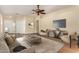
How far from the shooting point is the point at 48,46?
1.54 m

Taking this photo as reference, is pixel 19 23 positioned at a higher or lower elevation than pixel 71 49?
higher

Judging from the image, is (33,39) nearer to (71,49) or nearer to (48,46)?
(48,46)

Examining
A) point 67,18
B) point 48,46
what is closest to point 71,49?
point 48,46

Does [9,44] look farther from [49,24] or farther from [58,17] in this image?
[58,17]

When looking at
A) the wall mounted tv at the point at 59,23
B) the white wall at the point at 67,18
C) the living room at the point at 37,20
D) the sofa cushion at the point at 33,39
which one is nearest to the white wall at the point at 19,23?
the living room at the point at 37,20

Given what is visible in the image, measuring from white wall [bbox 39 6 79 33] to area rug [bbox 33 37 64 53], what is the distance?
0.24m

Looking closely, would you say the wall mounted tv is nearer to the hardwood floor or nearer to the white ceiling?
the white ceiling

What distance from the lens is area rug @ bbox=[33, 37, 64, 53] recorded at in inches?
58.1

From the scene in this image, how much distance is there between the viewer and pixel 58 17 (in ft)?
5.12

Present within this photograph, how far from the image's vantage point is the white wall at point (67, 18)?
4.78 ft

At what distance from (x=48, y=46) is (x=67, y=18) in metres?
0.55

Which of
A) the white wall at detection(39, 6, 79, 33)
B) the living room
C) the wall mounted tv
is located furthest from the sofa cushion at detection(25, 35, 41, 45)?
the wall mounted tv
